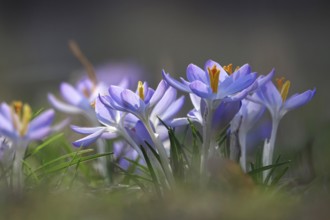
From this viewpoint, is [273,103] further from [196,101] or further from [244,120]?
[196,101]

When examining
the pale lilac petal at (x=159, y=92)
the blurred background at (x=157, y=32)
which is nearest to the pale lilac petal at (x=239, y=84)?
the pale lilac petal at (x=159, y=92)

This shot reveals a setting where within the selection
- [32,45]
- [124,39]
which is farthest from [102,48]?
[32,45]

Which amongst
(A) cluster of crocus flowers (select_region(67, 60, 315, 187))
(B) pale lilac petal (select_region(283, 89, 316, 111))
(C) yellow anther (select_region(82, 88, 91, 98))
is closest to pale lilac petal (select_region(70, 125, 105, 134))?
(A) cluster of crocus flowers (select_region(67, 60, 315, 187))

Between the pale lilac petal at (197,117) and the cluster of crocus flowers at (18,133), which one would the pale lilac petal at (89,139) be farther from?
the pale lilac petal at (197,117)

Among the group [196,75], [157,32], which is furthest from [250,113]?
[157,32]

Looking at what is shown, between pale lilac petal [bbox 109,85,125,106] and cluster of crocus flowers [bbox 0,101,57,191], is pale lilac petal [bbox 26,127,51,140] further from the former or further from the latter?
pale lilac petal [bbox 109,85,125,106]

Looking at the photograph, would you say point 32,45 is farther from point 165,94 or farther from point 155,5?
point 165,94
